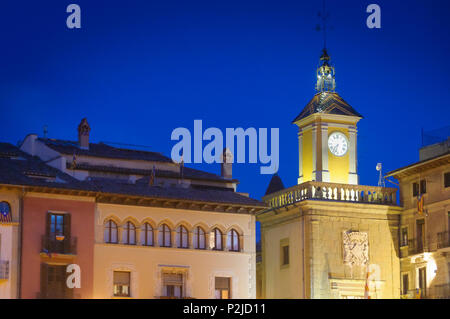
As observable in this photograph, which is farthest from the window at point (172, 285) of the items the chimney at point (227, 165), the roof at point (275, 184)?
the roof at point (275, 184)

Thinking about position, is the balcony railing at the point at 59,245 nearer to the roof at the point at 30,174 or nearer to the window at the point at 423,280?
the roof at the point at 30,174

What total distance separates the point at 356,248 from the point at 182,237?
9813 mm

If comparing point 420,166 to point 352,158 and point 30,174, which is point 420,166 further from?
point 30,174

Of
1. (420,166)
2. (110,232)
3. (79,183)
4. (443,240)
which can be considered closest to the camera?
(79,183)

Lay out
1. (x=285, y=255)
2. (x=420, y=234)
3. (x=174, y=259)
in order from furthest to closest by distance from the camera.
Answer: (x=285, y=255)
(x=420, y=234)
(x=174, y=259)

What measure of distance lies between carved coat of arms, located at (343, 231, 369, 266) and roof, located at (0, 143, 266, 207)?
16.8 feet

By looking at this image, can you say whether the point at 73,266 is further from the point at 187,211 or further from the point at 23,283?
the point at 187,211

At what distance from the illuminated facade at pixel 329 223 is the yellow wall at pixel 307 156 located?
0.06 m

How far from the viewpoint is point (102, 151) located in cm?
7725

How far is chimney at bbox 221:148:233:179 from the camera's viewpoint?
78756 mm

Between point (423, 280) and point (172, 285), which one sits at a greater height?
point (423, 280)

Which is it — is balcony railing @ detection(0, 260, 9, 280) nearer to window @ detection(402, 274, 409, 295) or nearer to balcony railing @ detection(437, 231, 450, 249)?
window @ detection(402, 274, 409, 295)

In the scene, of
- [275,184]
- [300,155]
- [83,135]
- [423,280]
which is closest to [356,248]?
[423,280]

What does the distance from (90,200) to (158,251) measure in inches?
182
